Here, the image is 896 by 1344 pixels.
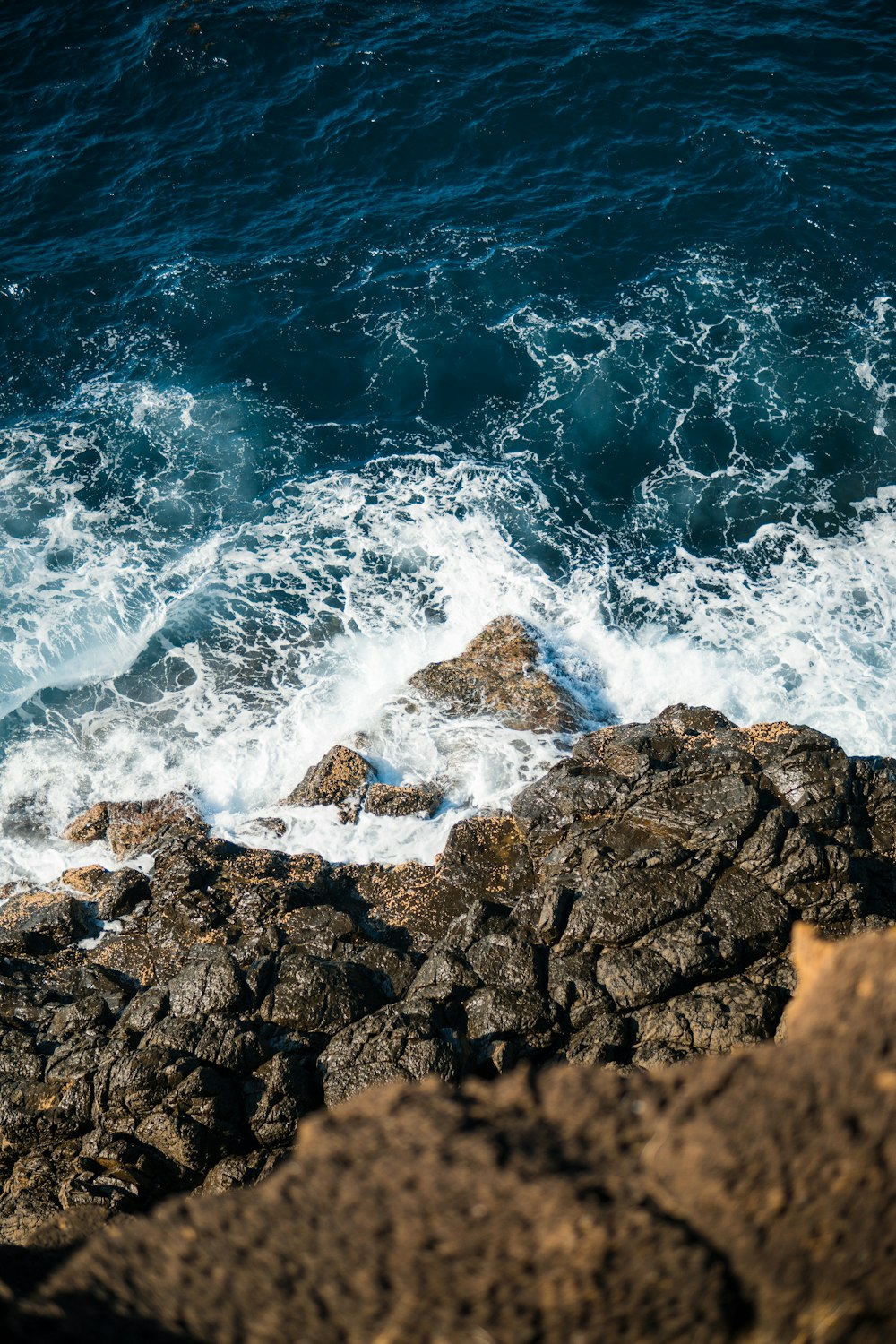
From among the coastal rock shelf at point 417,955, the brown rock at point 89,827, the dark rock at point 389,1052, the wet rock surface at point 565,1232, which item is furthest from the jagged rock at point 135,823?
the wet rock surface at point 565,1232

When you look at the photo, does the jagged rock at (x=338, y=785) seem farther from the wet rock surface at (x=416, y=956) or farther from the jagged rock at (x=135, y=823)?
the jagged rock at (x=135, y=823)

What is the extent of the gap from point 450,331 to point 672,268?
363 inches

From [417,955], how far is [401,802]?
5301 millimetres

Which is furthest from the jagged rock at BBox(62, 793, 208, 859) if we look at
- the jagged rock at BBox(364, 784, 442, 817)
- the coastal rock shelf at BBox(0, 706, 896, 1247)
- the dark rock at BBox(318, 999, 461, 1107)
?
the dark rock at BBox(318, 999, 461, 1107)

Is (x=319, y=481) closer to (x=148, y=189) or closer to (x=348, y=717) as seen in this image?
(x=348, y=717)

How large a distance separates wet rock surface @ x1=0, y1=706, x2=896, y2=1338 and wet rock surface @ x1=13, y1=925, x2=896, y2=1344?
18.1 ft

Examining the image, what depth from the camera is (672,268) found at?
40531 mm

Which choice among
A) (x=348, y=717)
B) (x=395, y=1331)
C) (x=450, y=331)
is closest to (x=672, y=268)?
(x=450, y=331)

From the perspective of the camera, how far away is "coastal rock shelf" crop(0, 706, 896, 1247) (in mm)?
17359

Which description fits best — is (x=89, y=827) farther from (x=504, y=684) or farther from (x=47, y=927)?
(x=504, y=684)

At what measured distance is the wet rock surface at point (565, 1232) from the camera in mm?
8836

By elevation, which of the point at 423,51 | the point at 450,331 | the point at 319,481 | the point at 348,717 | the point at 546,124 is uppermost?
the point at 423,51

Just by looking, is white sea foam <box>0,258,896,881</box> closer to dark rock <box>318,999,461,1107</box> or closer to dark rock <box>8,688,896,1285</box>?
dark rock <box>8,688,896,1285</box>

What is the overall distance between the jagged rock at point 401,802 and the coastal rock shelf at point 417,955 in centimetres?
181
